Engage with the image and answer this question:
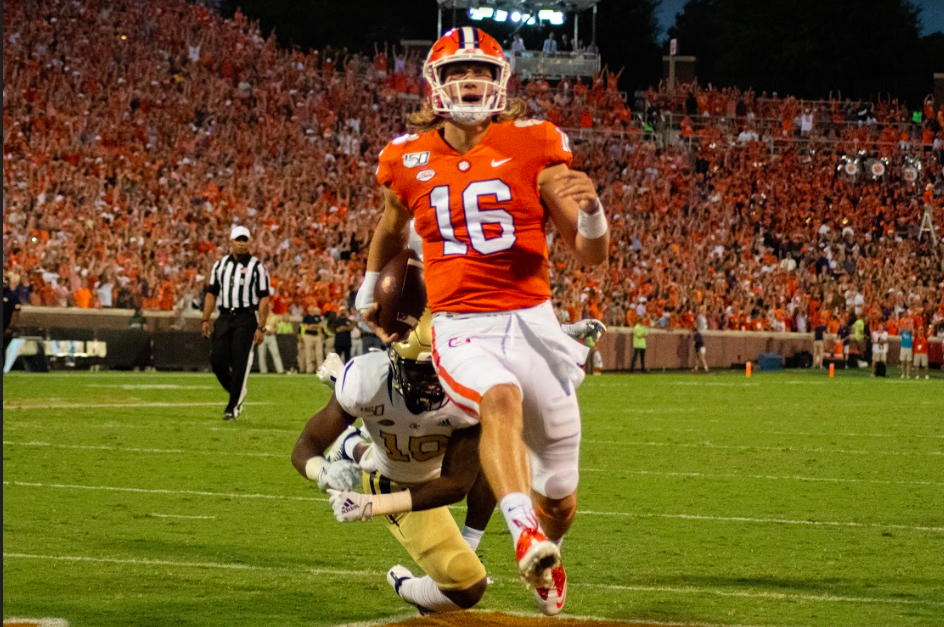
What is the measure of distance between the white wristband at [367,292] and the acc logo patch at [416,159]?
40cm

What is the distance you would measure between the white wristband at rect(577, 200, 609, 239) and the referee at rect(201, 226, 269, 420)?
7.75m

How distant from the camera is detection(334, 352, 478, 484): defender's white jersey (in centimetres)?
454

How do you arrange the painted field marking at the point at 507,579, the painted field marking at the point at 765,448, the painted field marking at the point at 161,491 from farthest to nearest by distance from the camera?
the painted field marking at the point at 765,448
the painted field marking at the point at 161,491
the painted field marking at the point at 507,579

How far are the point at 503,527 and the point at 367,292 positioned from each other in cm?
282

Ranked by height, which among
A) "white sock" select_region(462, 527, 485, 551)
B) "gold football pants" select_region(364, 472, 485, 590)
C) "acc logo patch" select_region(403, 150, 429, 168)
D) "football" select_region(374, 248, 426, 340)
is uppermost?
"acc logo patch" select_region(403, 150, 429, 168)

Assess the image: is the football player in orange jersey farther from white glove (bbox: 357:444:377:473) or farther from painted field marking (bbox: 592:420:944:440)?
painted field marking (bbox: 592:420:944:440)

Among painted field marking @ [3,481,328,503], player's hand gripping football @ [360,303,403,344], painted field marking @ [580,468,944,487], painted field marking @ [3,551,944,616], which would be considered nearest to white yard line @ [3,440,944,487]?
painted field marking @ [580,468,944,487]

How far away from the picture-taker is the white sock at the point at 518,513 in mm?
3875

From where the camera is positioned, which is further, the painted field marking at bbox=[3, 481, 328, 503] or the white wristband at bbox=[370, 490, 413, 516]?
the painted field marking at bbox=[3, 481, 328, 503]

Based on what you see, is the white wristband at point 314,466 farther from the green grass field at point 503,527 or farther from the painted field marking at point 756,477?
the painted field marking at point 756,477

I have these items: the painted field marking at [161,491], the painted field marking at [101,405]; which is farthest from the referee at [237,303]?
the painted field marking at [161,491]

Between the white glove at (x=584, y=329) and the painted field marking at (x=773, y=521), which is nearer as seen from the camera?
the white glove at (x=584, y=329)

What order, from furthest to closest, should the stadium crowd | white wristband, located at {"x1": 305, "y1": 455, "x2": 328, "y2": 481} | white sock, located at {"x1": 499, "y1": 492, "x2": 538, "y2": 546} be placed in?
the stadium crowd, white wristband, located at {"x1": 305, "y1": 455, "x2": 328, "y2": 481}, white sock, located at {"x1": 499, "y1": 492, "x2": 538, "y2": 546}

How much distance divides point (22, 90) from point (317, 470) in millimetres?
23517
